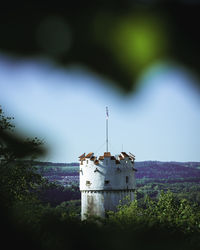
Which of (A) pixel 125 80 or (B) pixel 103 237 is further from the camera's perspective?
(B) pixel 103 237

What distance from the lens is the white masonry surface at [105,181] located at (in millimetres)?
29844

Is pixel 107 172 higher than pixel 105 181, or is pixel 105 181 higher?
pixel 107 172

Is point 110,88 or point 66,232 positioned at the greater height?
point 110,88

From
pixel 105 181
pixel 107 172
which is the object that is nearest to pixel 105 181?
pixel 105 181

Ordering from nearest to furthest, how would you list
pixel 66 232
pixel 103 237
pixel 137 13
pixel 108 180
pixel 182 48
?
pixel 137 13, pixel 182 48, pixel 103 237, pixel 66 232, pixel 108 180

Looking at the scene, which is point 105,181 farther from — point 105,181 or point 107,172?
point 107,172

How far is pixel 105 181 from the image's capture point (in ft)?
99.0

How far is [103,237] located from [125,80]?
1.48 meters

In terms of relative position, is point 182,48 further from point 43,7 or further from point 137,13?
point 43,7

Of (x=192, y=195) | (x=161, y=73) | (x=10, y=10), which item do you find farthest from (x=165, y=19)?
(x=192, y=195)

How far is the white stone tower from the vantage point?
29844 millimetres

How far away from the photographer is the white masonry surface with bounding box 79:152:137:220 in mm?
29844

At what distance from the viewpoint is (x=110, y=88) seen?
145 cm

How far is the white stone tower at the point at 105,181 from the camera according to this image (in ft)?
97.9
